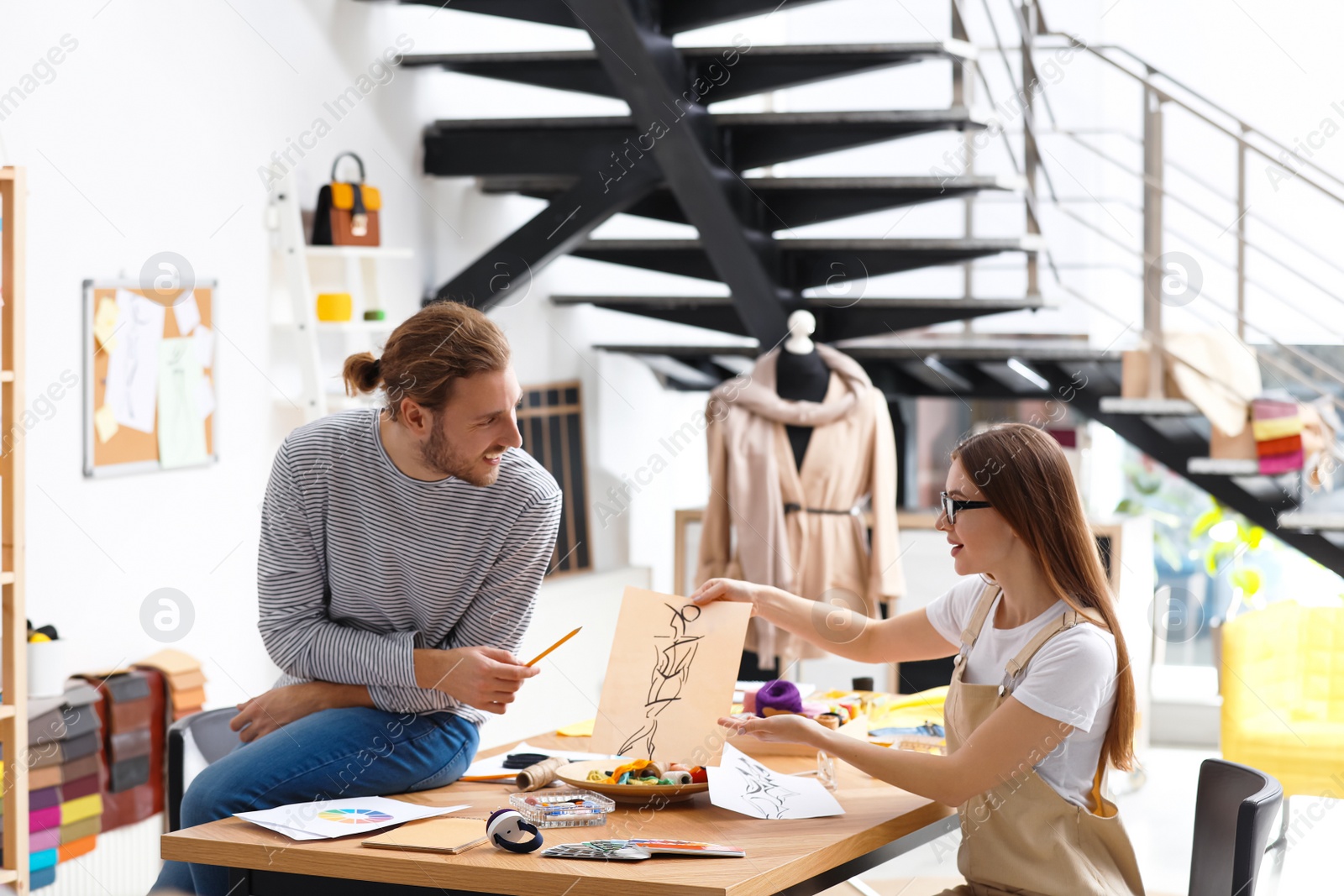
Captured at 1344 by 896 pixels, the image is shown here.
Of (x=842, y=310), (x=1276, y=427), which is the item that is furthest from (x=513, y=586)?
(x=1276, y=427)

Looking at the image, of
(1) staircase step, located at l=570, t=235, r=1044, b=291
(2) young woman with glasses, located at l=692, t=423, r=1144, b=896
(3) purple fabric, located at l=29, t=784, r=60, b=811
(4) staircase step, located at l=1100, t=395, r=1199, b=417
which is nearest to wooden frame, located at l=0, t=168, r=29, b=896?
(3) purple fabric, located at l=29, t=784, r=60, b=811

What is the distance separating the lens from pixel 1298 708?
367 cm

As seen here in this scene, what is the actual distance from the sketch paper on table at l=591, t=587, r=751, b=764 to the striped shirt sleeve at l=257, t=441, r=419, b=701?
305 millimetres

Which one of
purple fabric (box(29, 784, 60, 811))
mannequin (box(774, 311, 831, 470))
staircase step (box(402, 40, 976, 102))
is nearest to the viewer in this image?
purple fabric (box(29, 784, 60, 811))

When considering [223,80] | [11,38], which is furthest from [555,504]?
[223,80]

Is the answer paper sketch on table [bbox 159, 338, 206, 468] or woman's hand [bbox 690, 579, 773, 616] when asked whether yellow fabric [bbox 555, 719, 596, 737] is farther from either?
paper sketch on table [bbox 159, 338, 206, 468]

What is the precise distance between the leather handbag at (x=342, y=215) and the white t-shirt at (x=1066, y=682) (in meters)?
2.53

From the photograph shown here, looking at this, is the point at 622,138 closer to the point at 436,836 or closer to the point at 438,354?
the point at 438,354

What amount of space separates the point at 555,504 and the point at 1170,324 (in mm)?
2911

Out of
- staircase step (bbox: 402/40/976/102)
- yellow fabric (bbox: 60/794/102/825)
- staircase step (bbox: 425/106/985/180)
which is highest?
staircase step (bbox: 402/40/976/102)

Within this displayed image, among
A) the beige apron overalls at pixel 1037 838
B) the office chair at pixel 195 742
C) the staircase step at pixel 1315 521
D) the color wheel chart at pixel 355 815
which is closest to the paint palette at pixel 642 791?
the color wheel chart at pixel 355 815

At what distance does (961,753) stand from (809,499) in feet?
7.91

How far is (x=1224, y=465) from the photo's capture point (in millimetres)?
4184

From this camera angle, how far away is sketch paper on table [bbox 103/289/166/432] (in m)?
3.24
